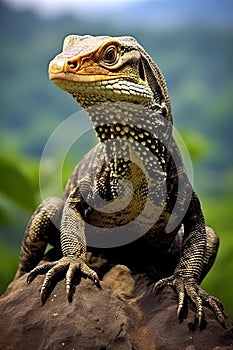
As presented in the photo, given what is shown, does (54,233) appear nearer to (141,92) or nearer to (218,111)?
(141,92)

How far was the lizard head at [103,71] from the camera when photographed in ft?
8.87

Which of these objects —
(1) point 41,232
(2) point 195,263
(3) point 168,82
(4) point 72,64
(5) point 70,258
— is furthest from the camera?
(3) point 168,82

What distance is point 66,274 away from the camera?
2975 millimetres

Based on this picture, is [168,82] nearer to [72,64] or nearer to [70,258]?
[70,258]

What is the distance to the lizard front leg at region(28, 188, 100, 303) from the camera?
9.66ft

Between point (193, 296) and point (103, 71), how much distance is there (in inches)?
49.9

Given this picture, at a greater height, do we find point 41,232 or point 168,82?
point 168,82

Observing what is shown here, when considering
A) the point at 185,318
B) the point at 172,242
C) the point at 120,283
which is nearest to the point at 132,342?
the point at 185,318

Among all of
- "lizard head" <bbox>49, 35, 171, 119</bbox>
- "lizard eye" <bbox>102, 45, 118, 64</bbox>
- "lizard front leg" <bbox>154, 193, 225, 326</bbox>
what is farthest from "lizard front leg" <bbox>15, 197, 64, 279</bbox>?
"lizard eye" <bbox>102, 45, 118, 64</bbox>

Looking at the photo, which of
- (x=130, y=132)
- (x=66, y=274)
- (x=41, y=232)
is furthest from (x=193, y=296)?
(x=41, y=232)

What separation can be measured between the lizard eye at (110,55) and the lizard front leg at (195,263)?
1.02 meters

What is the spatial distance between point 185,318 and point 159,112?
1092 mm

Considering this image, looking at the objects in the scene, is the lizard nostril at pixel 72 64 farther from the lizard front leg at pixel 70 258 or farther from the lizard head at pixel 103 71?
the lizard front leg at pixel 70 258

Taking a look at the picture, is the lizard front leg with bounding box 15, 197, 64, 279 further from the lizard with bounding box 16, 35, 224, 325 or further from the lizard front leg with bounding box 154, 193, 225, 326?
the lizard front leg with bounding box 154, 193, 225, 326
